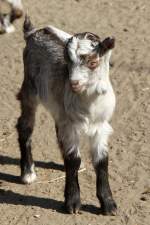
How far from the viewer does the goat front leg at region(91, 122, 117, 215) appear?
666 cm

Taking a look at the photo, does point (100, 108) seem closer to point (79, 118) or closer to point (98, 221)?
point (79, 118)

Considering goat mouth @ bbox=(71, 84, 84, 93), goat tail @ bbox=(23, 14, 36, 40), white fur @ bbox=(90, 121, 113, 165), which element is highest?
goat mouth @ bbox=(71, 84, 84, 93)

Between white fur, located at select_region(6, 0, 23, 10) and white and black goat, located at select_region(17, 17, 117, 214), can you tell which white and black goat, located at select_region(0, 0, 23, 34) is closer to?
white fur, located at select_region(6, 0, 23, 10)

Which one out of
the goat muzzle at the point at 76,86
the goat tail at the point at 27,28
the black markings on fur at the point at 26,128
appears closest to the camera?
the goat muzzle at the point at 76,86

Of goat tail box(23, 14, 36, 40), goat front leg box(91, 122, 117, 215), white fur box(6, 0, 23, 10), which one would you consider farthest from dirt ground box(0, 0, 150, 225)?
goat tail box(23, 14, 36, 40)

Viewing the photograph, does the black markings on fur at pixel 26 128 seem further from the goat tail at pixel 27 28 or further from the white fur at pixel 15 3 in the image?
the white fur at pixel 15 3

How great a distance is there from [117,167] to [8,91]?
2.37 meters

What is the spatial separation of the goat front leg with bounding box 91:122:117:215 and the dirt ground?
0.12 meters

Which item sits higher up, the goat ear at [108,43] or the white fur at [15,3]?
the goat ear at [108,43]

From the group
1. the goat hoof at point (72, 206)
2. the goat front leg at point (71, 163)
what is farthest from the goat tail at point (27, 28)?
the goat hoof at point (72, 206)

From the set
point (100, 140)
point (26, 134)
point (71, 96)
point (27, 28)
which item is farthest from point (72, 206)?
point (27, 28)

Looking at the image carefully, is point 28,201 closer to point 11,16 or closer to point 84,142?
point 84,142

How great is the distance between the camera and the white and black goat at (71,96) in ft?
19.9

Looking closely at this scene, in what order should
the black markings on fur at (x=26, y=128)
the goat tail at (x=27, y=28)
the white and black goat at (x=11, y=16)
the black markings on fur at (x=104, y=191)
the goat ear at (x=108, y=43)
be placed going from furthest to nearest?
the white and black goat at (x=11, y=16)
the goat tail at (x=27, y=28)
the black markings on fur at (x=26, y=128)
the black markings on fur at (x=104, y=191)
the goat ear at (x=108, y=43)
